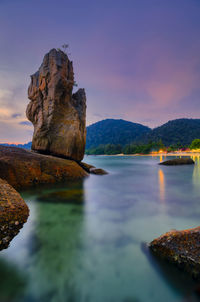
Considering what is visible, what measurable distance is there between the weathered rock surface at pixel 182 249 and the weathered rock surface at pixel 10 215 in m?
2.43

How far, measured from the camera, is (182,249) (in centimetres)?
205

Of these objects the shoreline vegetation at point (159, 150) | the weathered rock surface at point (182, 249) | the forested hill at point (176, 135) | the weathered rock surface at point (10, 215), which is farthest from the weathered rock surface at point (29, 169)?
the forested hill at point (176, 135)

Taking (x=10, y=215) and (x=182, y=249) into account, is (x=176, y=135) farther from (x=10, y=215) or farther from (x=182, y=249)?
(x=10, y=215)

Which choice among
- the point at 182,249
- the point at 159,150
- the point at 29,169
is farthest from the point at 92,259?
the point at 159,150

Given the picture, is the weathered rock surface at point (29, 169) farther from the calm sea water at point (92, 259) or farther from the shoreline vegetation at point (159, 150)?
the shoreline vegetation at point (159, 150)

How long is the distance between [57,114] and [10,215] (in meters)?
9.05

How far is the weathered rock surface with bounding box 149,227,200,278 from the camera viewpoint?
1894mm

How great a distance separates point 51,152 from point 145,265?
8993 mm

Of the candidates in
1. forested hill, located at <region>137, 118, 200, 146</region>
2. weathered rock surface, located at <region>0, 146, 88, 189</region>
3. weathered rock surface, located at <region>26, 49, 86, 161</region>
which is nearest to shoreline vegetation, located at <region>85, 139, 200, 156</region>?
forested hill, located at <region>137, 118, 200, 146</region>

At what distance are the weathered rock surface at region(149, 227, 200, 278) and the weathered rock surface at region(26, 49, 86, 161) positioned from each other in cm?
831

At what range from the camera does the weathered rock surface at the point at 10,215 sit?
2443 millimetres

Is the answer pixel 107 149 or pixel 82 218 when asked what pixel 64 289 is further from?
pixel 107 149

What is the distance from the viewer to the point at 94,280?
6.37 feet

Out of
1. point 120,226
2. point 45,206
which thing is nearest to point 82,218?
point 120,226
